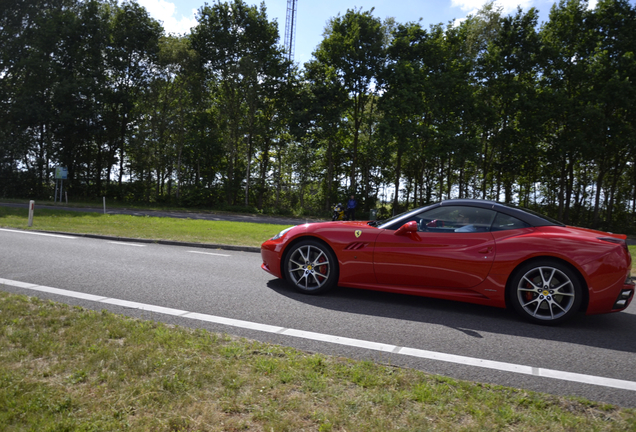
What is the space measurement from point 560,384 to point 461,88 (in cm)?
2852

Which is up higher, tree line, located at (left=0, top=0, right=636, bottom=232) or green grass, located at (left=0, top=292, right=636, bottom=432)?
tree line, located at (left=0, top=0, right=636, bottom=232)

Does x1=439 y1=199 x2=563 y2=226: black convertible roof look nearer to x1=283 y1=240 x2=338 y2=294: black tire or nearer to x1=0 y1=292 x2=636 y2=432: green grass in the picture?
x1=283 y1=240 x2=338 y2=294: black tire

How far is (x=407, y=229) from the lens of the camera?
209 inches

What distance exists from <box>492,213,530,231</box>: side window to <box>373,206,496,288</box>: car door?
0.22 ft

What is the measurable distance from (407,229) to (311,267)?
1410 millimetres

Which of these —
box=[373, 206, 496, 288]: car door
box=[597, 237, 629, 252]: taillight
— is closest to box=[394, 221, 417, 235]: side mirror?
box=[373, 206, 496, 288]: car door

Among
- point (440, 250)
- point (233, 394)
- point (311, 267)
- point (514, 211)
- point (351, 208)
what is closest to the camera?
point (233, 394)

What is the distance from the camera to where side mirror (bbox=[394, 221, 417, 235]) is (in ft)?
17.2

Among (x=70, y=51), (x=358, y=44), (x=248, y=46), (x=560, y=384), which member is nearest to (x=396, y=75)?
(x=358, y=44)

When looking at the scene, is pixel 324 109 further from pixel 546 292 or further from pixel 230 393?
pixel 230 393

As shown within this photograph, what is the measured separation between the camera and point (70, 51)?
3375 centimetres

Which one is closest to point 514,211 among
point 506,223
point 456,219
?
point 506,223

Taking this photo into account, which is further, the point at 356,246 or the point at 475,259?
the point at 356,246

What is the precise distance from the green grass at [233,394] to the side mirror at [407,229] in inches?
91.3
